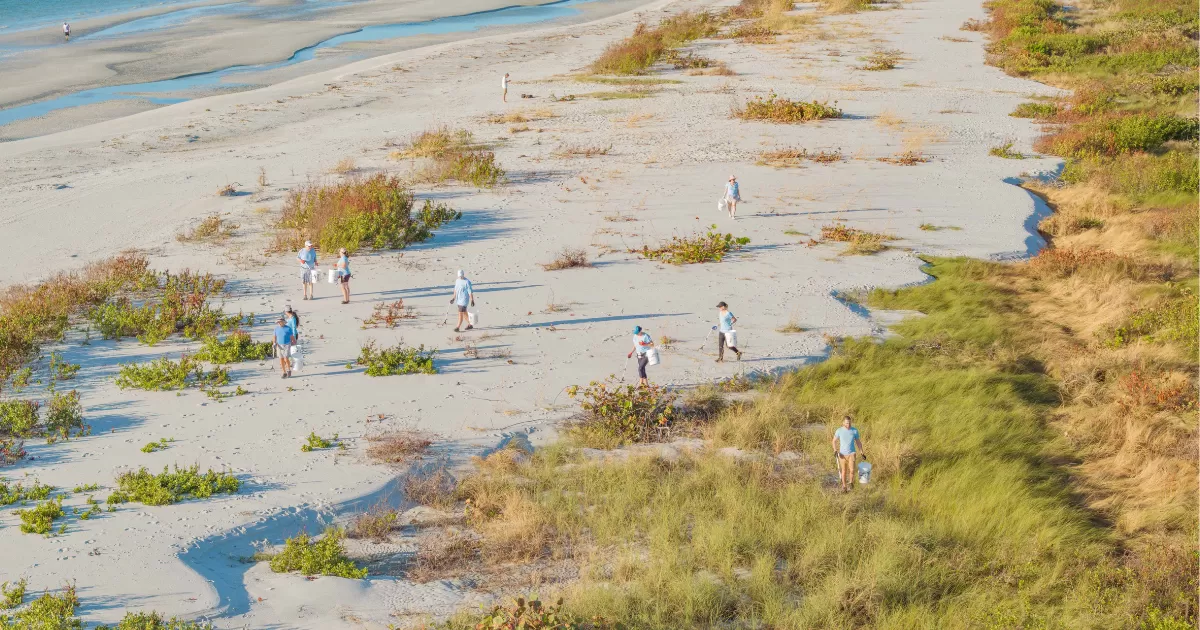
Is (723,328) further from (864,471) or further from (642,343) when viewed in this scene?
(864,471)

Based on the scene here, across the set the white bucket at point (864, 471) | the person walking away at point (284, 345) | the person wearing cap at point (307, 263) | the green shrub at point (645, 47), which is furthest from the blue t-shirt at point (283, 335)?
the green shrub at point (645, 47)

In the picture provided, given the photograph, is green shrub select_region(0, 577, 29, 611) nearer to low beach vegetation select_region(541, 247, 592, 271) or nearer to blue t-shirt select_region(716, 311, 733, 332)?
blue t-shirt select_region(716, 311, 733, 332)

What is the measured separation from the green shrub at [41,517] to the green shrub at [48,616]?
1.45m

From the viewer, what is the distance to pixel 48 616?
9.43m

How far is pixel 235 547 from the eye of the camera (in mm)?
11297

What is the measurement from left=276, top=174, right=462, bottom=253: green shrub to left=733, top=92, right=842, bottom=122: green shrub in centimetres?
1539

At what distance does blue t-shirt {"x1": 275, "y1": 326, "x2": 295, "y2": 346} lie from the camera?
15422mm

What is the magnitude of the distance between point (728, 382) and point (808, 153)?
17502 millimetres

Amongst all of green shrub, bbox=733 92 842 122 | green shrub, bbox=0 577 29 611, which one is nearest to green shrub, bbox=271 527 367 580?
green shrub, bbox=0 577 29 611

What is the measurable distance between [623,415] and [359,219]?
10.8 m

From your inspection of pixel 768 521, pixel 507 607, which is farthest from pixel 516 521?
pixel 768 521

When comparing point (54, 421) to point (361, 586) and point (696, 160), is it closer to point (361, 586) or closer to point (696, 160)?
point (361, 586)

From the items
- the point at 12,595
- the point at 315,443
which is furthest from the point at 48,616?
the point at 315,443

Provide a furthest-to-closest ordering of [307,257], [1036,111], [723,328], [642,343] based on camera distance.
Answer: [1036,111] → [307,257] → [723,328] → [642,343]
